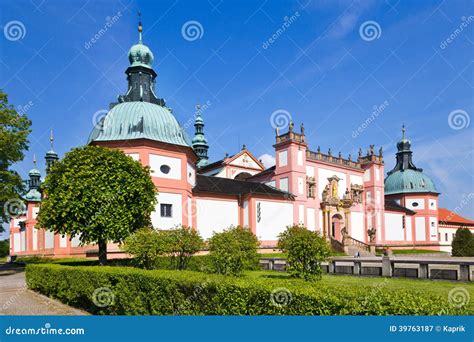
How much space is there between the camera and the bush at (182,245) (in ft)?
66.4

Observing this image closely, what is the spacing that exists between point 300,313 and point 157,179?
25391mm

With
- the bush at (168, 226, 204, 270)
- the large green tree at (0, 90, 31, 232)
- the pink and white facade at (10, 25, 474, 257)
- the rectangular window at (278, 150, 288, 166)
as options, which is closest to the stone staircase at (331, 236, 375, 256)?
the pink and white facade at (10, 25, 474, 257)

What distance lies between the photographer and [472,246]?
134 feet

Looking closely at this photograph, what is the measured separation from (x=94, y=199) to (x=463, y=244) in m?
39.0

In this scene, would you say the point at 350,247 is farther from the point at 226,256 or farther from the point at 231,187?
the point at 226,256

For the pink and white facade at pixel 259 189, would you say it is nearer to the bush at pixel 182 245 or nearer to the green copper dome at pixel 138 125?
the green copper dome at pixel 138 125

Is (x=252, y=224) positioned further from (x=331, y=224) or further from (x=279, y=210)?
(x=331, y=224)

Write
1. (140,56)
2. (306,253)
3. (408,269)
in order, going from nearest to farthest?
(306,253) < (408,269) < (140,56)

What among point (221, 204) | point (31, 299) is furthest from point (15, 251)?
point (31, 299)

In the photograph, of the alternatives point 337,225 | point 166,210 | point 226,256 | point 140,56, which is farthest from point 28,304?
point 337,225

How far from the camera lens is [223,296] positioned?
862cm

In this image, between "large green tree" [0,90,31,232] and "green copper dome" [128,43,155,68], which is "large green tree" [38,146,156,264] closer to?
"large green tree" [0,90,31,232]

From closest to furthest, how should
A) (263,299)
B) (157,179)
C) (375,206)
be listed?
(263,299)
(157,179)
(375,206)

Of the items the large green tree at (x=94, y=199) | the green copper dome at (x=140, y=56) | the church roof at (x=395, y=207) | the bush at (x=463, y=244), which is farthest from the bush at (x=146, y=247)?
the church roof at (x=395, y=207)
